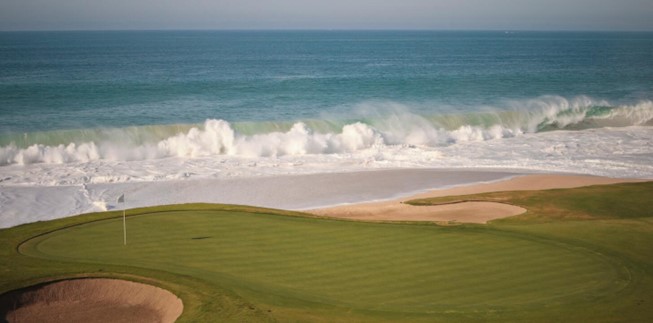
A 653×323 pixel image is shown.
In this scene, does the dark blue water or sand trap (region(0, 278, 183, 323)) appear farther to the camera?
the dark blue water

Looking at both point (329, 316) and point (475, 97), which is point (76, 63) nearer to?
point (475, 97)

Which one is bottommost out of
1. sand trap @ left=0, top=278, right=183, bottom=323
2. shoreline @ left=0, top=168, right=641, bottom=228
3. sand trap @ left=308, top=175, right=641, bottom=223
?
sand trap @ left=0, top=278, right=183, bottom=323

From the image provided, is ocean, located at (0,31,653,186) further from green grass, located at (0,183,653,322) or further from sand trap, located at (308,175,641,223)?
green grass, located at (0,183,653,322)

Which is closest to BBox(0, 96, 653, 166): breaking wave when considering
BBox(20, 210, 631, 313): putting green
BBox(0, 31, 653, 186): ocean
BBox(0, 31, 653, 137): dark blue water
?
BBox(0, 31, 653, 186): ocean

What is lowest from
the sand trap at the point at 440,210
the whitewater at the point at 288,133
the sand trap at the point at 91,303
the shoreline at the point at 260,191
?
the sand trap at the point at 91,303

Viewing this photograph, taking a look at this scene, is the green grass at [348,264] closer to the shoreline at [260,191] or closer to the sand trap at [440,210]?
the sand trap at [440,210]

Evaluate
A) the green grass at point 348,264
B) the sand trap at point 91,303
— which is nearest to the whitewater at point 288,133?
the green grass at point 348,264
